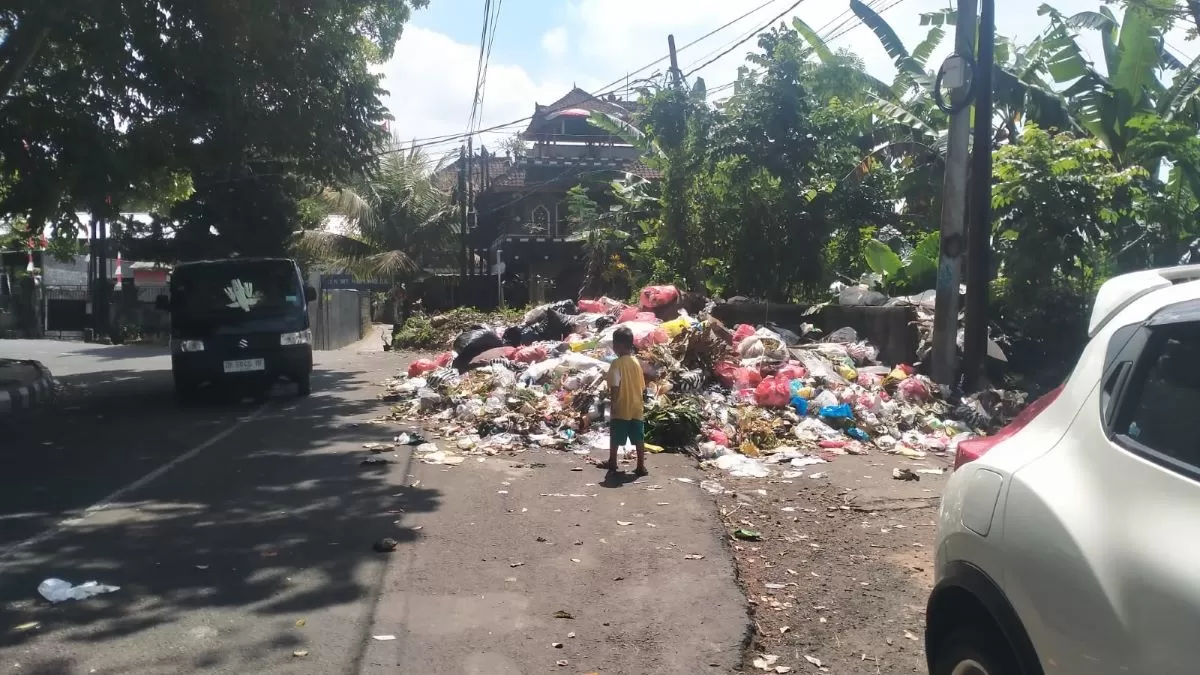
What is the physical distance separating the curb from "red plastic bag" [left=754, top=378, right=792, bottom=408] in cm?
985

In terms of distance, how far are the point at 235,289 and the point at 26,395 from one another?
10.6ft

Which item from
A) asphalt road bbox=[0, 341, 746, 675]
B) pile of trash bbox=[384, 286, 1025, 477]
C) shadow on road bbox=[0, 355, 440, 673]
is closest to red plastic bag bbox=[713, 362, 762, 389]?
pile of trash bbox=[384, 286, 1025, 477]

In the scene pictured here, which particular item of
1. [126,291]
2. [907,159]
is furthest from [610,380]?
[126,291]

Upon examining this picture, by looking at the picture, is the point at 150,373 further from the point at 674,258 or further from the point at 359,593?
the point at 359,593

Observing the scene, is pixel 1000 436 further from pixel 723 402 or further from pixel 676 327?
pixel 676 327

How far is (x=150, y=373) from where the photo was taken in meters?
20.2

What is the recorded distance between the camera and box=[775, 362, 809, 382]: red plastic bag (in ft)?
40.1

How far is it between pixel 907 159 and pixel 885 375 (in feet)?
22.7

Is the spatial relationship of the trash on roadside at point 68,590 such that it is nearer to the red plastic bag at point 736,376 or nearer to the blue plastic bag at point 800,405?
the blue plastic bag at point 800,405

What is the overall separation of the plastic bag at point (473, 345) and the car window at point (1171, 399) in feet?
44.5

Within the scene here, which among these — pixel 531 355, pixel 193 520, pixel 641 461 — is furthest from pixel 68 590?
pixel 531 355

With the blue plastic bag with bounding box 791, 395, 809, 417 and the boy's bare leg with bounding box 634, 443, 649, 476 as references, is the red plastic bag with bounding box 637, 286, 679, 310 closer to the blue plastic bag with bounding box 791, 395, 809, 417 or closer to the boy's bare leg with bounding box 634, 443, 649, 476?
the blue plastic bag with bounding box 791, 395, 809, 417

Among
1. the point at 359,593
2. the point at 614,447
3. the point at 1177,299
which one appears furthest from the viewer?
the point at 614,447

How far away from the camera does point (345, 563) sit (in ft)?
20.3
